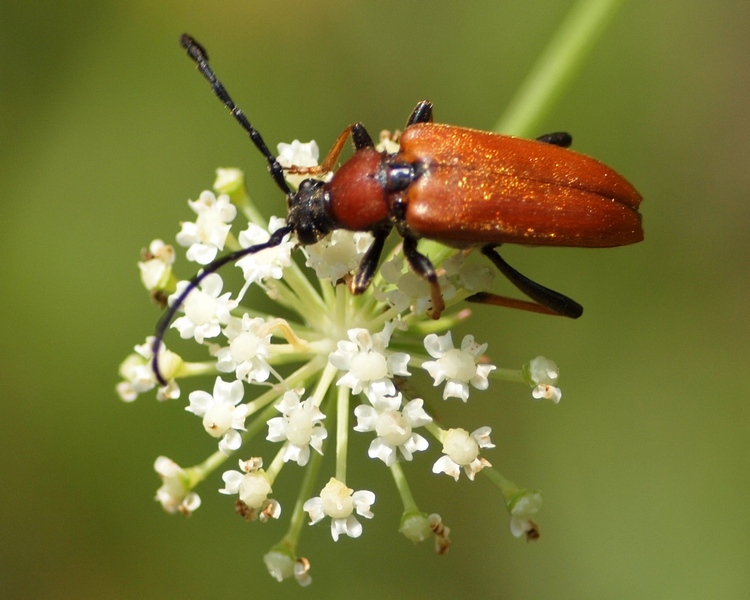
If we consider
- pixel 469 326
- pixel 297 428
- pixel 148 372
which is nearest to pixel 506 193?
pixel 297 428

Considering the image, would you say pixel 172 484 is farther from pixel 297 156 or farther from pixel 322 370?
pixel 297 156

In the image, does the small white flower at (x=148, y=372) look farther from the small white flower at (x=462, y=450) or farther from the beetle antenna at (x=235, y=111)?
the small white flower at (x=462, y=450)

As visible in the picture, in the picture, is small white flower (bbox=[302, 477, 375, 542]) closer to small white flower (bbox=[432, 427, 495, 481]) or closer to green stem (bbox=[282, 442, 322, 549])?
green stem (bbox=[282, 442, 322, 549])

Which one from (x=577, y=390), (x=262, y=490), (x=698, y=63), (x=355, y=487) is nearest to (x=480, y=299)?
(x=262, y=490)

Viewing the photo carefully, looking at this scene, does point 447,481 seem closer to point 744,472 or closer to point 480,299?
point 744,472

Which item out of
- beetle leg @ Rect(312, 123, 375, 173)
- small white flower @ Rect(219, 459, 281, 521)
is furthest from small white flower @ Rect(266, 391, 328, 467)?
beetle leg @ Rect(312, 123, 375, 173)

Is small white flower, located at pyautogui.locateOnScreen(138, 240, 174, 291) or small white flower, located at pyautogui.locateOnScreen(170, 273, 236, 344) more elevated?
small white flower, located at pyautogui.locateOnScreen(138, 240, 174, 291)
